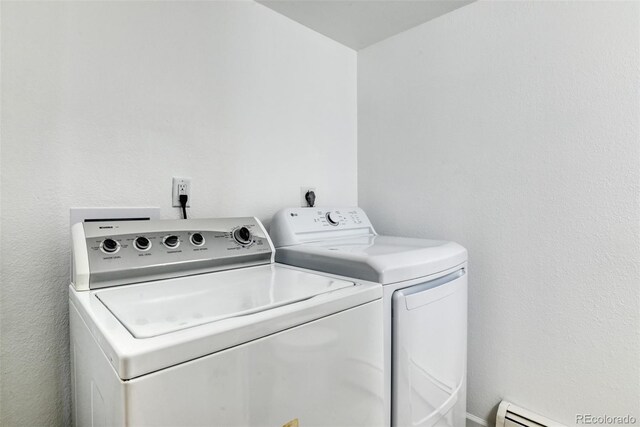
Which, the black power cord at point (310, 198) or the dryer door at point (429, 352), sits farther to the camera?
the black power cord at point (310, 198)

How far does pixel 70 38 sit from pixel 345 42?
4.28 feet

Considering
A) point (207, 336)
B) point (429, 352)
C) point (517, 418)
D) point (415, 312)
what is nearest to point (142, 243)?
point (207, 336)

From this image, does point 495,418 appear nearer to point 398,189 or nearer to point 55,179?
point 398,189

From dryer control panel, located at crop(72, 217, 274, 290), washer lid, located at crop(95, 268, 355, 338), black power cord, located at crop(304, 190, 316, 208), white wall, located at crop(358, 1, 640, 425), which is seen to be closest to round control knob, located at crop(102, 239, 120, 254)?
dryer control panel, located at crop(72, 217, 274, 290)

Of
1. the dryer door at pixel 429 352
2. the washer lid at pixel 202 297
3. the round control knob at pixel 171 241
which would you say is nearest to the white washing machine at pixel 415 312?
the dryer door at pixel 429 352

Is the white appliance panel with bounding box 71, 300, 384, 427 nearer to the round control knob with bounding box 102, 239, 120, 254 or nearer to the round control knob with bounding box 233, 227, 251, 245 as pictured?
the round control knob with bounding box 102, 239, 120, 254

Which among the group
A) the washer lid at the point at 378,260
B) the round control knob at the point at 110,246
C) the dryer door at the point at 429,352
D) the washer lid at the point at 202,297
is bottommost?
the dryer door at the point at 429,352

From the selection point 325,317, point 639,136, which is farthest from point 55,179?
point 639,136

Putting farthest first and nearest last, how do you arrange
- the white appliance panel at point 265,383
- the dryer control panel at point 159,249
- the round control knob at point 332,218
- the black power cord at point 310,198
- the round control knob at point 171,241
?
the black power cord at point 310,198
the round control knob at point 332,218
the round control knob at point 171,241
the dryer control panel at point 159,249
the white appliance panel at point 265,383

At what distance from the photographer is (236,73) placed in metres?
1.42

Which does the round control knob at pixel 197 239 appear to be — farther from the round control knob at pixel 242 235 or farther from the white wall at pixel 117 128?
the white wall at pixel 117 128

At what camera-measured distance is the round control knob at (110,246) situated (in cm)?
91

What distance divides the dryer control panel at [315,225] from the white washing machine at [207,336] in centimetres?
24
